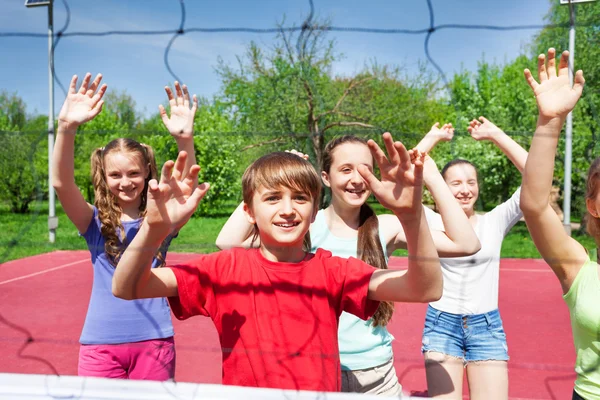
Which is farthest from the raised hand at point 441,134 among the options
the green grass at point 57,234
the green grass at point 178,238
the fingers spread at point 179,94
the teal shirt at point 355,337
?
the green grass at point 178,238

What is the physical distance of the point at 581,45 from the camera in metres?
9.41

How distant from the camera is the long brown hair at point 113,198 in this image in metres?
1.78

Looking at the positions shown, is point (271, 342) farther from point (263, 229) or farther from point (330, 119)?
point (330, 119)

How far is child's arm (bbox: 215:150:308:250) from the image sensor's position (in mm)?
1562

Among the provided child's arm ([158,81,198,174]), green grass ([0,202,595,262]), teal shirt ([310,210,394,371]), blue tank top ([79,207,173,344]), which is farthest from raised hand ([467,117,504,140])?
green grass ([0,202,595,262])

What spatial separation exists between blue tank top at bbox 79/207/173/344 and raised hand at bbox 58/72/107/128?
39 centimetres

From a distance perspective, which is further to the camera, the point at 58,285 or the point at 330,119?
the point at 330,119

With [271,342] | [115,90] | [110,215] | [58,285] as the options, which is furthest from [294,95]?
[115,90]

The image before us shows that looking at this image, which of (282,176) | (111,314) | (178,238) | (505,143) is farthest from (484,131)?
(178,238)

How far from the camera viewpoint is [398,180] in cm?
107

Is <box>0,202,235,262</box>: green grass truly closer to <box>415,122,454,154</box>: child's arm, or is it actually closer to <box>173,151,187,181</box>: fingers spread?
<box>415,122,454,154</box>: child's arm

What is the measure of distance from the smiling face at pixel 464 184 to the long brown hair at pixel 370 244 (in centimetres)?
63

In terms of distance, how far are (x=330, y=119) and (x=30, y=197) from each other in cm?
759

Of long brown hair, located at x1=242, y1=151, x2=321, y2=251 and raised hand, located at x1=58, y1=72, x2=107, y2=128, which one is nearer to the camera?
long brown hair, located at x1=242, y1=151, x2=321, y2=251
